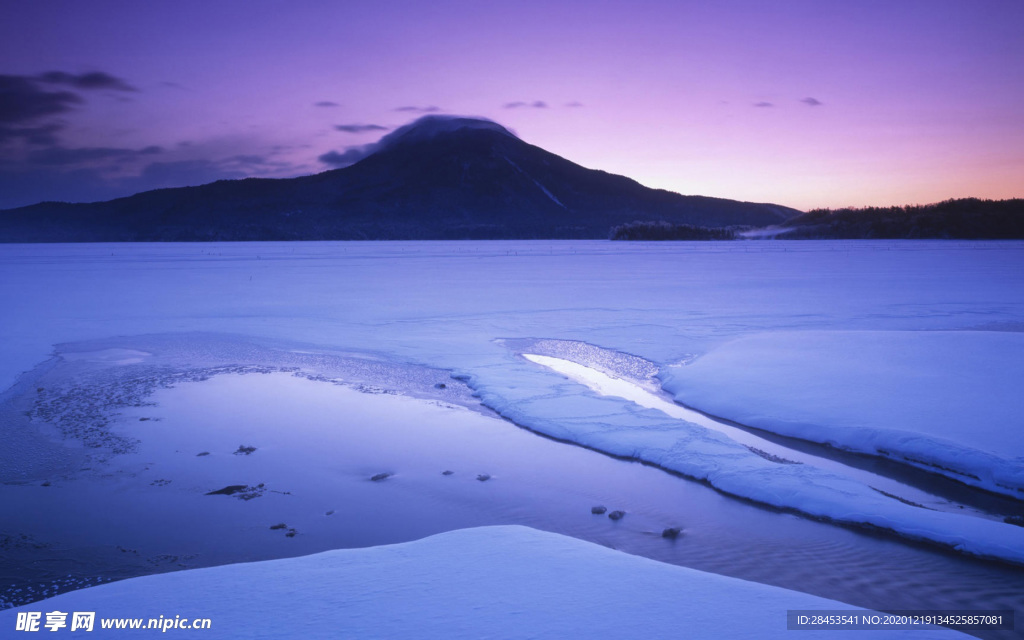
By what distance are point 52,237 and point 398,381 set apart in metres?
167

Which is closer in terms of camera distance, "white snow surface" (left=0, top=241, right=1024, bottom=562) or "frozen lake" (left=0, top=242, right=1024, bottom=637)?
"frozen lake" (left=0, top=242, right=1024, bottom=637)

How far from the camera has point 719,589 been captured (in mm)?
2992

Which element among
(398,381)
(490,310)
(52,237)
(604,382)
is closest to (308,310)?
(490,310)

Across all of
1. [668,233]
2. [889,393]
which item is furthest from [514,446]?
[668,233]

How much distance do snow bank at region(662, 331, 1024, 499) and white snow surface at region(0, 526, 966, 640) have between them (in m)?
2.77

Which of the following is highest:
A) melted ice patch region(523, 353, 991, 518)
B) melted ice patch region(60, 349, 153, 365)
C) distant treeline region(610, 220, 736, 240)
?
distant treeline region(610, 220, 736, 240)

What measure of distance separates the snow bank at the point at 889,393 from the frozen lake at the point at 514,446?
3 centimetres

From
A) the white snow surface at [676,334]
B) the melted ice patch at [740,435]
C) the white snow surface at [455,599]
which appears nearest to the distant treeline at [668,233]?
the white snow surface at [676,334]

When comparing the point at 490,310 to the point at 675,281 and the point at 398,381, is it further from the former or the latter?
the point at 675,281

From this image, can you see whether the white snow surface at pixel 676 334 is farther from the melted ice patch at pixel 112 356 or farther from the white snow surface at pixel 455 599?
the white snow surface at pixel 455 599

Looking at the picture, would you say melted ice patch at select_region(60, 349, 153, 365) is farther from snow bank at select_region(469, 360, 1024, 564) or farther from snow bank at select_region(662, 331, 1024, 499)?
snow bank at select_region(662, 331, 1024, 499)

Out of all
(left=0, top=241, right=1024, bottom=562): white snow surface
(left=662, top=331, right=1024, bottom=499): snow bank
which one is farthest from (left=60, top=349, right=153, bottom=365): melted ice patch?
(left=662, top=331, right=1024, bottom=499): snow bank

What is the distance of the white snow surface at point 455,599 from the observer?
2.59 metres

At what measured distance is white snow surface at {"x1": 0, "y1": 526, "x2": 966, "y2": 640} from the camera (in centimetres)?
259
